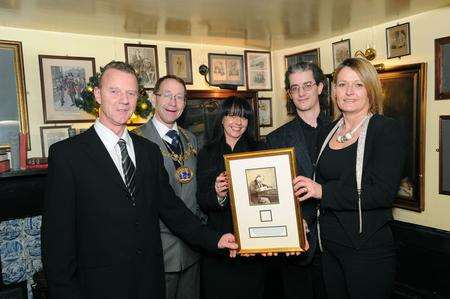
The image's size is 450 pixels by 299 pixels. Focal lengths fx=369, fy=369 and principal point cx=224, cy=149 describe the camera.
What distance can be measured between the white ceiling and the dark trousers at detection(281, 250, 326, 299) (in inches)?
88.1

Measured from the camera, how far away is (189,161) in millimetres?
2627

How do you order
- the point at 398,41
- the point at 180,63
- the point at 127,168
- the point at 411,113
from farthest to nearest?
the point at 180,63 < the point at 398,41 < the point at 411,113 < the point at 127,168

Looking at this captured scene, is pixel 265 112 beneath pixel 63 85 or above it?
beneath

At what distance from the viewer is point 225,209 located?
8.40 feet

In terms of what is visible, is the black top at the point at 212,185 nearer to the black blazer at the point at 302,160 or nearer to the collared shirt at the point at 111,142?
the black blazer at the point at 302,160

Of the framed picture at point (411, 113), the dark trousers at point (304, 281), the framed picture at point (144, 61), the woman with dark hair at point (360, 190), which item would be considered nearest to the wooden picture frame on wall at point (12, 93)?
the framed picture at point (144, 61)

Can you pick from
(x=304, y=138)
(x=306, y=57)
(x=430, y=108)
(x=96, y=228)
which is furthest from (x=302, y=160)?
(x=306, y=57)

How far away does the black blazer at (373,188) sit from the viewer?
1.75 metres

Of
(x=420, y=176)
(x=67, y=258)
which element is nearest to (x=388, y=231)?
(x=67, y=258)

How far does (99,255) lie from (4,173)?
226 cm

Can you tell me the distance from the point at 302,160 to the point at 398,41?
2.41 m

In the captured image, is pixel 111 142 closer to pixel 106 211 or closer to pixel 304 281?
pixel 106 211

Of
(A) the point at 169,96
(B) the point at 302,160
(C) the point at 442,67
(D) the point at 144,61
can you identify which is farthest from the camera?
(D) the point at 144,61

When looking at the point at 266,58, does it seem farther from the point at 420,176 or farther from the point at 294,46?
the point at 420,176
